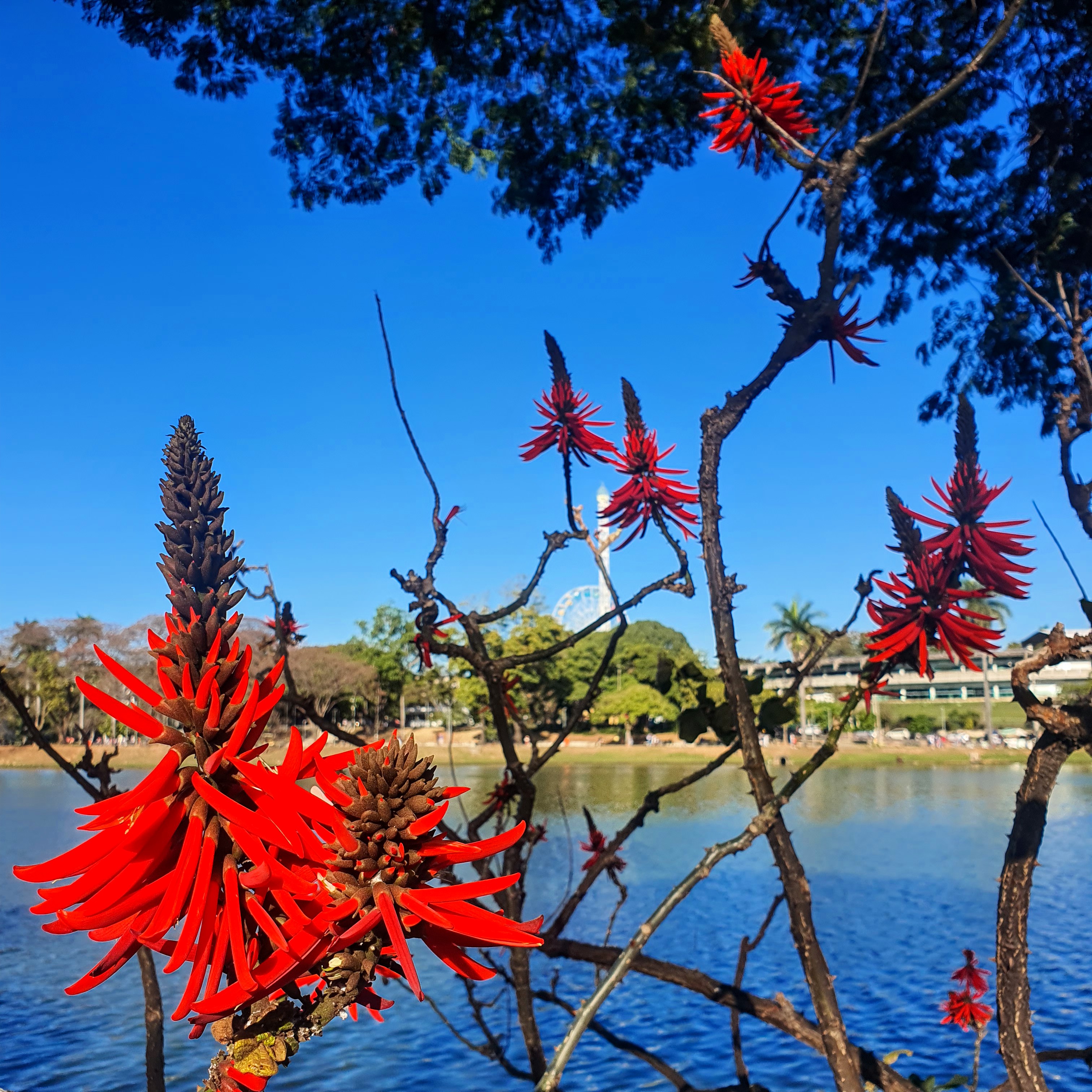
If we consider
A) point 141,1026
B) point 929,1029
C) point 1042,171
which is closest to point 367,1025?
point 141,1026

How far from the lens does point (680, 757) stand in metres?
43.5

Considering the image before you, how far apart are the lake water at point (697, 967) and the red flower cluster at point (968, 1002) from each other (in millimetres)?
1757

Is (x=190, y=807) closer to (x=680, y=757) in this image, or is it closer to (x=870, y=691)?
(x=870, y=691)

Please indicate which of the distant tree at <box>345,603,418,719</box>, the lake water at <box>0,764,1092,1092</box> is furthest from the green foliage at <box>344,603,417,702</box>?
the lake water at <box>0,764,1092,1092</box>

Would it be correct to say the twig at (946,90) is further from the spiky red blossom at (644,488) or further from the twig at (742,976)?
the twig at (742,976)

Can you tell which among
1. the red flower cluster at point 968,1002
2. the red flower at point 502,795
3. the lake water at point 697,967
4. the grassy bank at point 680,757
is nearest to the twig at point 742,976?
the lake water at point 697,967

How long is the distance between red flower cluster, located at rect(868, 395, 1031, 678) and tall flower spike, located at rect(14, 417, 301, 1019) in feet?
4.84

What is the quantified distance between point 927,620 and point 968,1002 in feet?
10.4

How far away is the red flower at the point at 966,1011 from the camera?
405 cm

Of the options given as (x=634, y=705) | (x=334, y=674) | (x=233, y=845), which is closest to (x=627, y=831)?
(x=233, y=845)

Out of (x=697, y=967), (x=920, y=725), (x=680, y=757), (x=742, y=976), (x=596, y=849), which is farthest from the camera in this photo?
(x=920, y=725)

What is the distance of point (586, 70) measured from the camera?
4152 millimetres

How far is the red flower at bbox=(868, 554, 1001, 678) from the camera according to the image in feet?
6.04

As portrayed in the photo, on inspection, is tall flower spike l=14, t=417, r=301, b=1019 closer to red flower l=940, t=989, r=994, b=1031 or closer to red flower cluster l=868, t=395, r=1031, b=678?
red flower cluster l=868, t=395, r=1031, b=678
